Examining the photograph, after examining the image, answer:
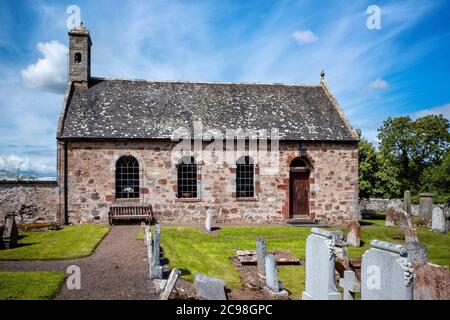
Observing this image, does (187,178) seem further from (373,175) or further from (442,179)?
(442,179)

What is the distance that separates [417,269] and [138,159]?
51.4 ft

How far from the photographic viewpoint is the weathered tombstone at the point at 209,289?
8859 mm

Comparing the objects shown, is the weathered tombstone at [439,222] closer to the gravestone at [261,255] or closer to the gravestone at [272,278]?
the gravestone at [261,255]

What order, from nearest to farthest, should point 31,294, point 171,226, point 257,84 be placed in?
point 31,294 < point 171,226 < point 257,84

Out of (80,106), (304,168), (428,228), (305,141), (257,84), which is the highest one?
(257,84)

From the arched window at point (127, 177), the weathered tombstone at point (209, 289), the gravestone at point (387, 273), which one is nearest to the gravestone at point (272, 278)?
the weathered tombstone at point (209, 289)

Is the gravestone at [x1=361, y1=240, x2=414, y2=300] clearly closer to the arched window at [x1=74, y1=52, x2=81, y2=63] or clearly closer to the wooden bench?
the wooden bench

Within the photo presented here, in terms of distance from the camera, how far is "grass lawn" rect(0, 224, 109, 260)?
1285 centimetres

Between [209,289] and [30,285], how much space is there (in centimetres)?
471

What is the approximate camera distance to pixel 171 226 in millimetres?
19828

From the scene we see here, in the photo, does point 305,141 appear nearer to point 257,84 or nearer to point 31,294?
point 257,84

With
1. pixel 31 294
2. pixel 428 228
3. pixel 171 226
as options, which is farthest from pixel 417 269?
pixel 428 228

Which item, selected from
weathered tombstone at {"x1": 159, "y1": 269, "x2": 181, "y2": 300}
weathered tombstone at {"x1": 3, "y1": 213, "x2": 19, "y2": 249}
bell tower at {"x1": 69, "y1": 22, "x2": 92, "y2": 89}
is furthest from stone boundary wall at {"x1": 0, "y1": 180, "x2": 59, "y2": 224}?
weathered tombstone at {"x1": 159, "y1": 269, "x2": 181, "y2": 300}

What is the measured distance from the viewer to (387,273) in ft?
22.9
